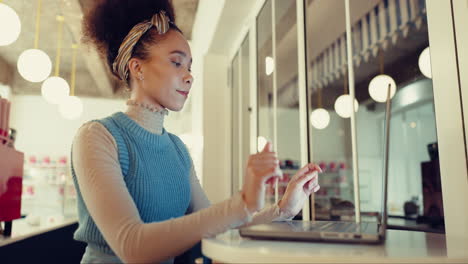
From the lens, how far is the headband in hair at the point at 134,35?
3.48 feet

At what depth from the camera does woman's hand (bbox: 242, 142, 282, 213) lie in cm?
71

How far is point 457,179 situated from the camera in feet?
2.96

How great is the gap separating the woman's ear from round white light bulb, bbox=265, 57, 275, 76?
1553 millimetres

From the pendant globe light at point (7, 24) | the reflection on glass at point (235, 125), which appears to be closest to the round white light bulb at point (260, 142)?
the reflection on glass at point (235, 125)

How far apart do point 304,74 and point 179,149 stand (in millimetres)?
998

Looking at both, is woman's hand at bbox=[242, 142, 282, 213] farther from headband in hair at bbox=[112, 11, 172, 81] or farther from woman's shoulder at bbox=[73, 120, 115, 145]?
headband in hair at bbox=[112, 11, 172, 81]

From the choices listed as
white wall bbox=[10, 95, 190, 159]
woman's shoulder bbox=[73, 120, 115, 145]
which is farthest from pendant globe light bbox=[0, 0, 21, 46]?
white wall bbox=[10, 95, 190, 159]

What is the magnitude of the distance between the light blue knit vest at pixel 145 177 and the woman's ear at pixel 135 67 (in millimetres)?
125

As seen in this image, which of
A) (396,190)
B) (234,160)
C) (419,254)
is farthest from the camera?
(396,190)

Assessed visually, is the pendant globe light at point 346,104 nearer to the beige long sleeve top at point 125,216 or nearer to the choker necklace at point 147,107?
the choker necklace at point 147,107

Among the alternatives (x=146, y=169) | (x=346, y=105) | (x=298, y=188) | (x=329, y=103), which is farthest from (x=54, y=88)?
(x=298, y=188)

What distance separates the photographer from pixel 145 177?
93cm

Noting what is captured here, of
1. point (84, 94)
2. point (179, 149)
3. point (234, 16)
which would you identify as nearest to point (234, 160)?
point (234, 16)

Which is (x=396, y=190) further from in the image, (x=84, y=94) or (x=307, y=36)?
(x=84, y=94)
